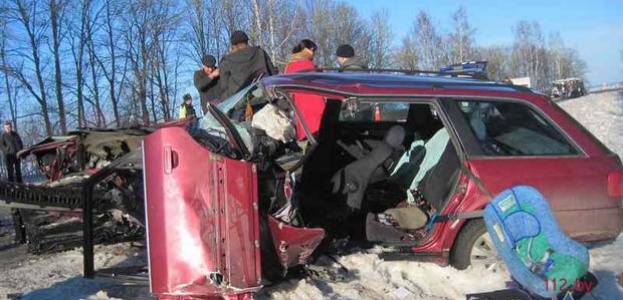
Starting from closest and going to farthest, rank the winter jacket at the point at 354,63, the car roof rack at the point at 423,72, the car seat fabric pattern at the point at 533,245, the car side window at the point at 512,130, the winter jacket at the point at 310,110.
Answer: the car seat fabric pattern at the point at 533,245 → the winter jacket at the point at 310,110 → the car side window at the point at 512,130 → the car roof rack at the point at 423,72 → the winter jacket at the point at 354,63

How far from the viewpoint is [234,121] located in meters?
4.81

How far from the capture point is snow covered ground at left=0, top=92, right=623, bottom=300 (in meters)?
4.73

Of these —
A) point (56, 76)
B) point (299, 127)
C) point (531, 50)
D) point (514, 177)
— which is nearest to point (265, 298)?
point (299, 127)

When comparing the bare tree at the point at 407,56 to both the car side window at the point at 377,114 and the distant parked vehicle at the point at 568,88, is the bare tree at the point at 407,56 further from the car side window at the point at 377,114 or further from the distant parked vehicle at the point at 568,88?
the car side window at the point at 377,114

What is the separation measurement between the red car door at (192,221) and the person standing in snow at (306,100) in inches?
50.7

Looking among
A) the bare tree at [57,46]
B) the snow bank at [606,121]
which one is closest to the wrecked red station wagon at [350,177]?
the snow bank at [606,121]

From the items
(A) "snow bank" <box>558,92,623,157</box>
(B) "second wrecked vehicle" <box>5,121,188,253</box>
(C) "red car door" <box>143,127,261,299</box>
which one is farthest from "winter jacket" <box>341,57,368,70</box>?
(A) "snow bank" <box>558,92,623,157</box>

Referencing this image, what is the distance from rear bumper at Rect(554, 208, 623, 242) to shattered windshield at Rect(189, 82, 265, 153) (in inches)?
97.0

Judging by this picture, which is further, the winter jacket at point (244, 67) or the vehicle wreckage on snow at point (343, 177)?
the winter jacket at point (244, 67)

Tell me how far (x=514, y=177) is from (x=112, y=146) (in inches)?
169

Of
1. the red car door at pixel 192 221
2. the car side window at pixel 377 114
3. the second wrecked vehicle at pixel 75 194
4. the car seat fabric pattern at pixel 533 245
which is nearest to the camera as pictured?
the car seat fabric pattern at pixel 533 245

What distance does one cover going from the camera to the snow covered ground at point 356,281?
473cm

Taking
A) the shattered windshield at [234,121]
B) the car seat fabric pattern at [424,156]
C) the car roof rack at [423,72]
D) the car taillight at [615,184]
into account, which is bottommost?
the car taillight at [615,184]

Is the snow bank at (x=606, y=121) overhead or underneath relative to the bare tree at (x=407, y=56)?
underneath
